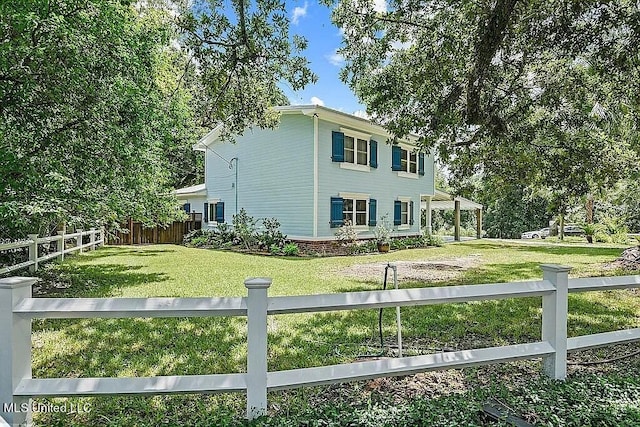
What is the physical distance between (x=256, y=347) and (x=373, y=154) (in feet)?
49.5

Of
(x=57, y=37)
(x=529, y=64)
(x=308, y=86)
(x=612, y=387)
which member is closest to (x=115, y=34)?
(x=57, y=37)

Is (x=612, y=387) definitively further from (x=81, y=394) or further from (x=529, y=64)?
(x=529, y=64)

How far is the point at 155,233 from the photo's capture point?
19.8 m

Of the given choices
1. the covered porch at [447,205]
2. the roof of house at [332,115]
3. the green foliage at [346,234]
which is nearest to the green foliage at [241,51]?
the roof of house at [332,115]

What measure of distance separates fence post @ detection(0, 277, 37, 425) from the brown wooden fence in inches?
669

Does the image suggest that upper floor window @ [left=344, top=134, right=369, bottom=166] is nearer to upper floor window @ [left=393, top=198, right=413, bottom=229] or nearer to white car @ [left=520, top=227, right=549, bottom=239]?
upper floor window @ [left=393, top=198, right=413, bottom=229]

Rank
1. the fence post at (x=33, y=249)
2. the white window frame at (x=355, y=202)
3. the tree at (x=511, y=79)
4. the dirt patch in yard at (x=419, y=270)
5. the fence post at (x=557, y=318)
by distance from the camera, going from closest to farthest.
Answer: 1. the fence post at (x=557, y=318)
2. the tree at (x=511, y=79)
3. the fence post at (x=33, y=249)
4. the dirt patch in yard at (x=419, y=270)
5. the white window frame at (x=355, y=202)

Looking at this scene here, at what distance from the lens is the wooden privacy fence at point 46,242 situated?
712 cm

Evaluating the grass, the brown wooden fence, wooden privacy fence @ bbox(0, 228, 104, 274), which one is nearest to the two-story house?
the brown wooden fence

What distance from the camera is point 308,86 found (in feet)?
22.1

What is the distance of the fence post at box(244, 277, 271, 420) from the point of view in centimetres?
256

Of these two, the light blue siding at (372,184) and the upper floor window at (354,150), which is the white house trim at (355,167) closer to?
the upper floor window at (354,150)

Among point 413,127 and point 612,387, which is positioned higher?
point 413,127

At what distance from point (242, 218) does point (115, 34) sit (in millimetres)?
10632
